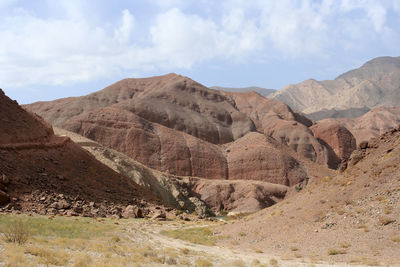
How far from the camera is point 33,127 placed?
4128 cm

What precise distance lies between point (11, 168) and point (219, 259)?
21.3 m

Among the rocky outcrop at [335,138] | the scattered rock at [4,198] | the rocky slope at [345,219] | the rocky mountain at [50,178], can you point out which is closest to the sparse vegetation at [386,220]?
the rocky slope at [345,219]

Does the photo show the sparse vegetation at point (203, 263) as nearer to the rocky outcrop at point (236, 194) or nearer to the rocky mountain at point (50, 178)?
the rocky mountain at point (50, 178)

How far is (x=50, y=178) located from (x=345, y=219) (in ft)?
75.5

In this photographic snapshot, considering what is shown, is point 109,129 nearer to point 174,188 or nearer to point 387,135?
point 174,188

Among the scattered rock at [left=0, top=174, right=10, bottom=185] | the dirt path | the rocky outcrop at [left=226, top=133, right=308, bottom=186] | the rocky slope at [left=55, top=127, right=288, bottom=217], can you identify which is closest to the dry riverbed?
A: the dirt path

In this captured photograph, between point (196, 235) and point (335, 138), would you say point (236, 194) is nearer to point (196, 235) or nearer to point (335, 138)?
point (196, 235)

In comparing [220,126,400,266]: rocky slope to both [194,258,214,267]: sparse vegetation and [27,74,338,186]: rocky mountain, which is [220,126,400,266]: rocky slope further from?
[27,74,338,186]: rocky mountain

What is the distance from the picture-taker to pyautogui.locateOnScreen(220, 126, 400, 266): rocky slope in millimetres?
17156

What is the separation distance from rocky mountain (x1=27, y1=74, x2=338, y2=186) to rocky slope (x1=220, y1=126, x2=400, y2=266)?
5484cm

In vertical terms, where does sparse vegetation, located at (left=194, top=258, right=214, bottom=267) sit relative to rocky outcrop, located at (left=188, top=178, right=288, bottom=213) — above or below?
above

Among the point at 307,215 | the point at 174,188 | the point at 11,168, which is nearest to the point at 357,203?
the point at 307,215

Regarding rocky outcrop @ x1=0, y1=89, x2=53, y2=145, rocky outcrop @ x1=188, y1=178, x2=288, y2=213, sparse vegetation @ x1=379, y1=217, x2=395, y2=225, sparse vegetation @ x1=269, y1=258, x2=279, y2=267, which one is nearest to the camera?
sparse vegetation @ x1=269, y1=258, x2=279, y2=267

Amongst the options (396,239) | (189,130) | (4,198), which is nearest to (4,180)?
(4,198)
